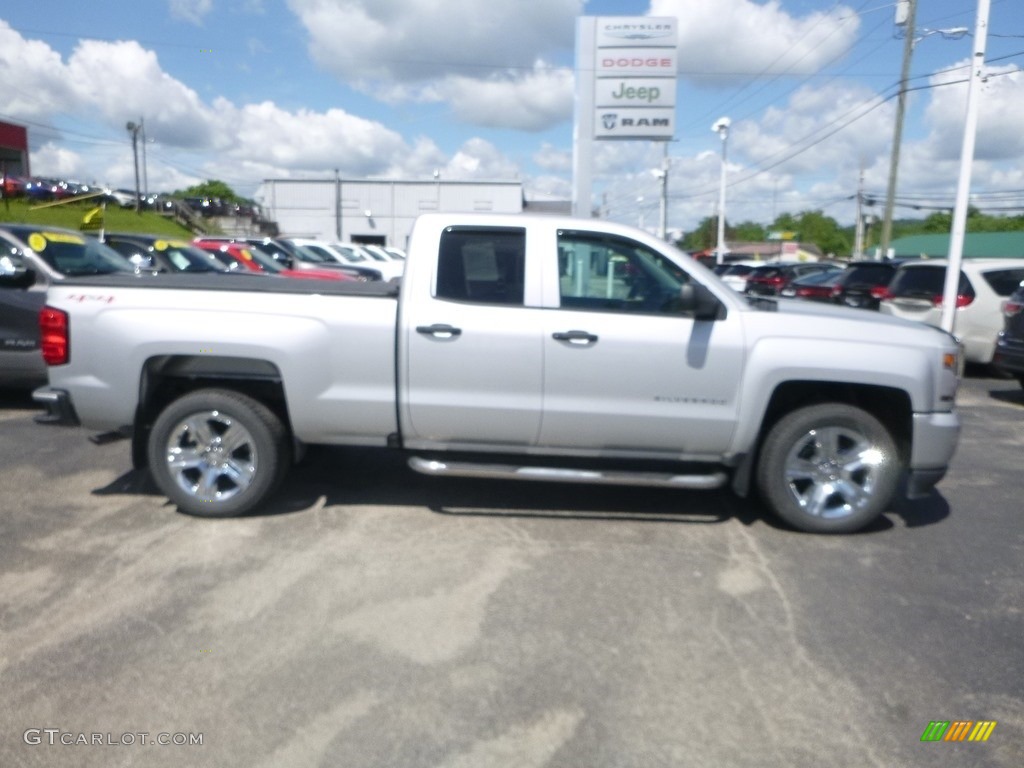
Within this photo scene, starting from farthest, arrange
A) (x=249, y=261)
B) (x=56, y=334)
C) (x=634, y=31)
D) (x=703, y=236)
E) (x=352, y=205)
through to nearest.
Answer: (x=703, y=236) < (x=352, y=205) < (x=634, y=31) < (x=249, y=261) < (x=56, y=334)

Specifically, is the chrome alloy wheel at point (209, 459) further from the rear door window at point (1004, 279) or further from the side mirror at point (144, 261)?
the rear door window at point (1004, 279)

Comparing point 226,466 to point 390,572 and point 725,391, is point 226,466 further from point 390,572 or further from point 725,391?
point 725,391

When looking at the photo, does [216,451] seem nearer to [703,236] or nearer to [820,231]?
[703,236]

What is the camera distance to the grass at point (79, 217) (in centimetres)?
3195

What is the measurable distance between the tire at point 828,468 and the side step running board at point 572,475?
0.35 metres

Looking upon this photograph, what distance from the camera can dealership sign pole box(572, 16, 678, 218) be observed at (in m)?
21.8

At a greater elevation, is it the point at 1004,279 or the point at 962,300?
the point at 1004,279

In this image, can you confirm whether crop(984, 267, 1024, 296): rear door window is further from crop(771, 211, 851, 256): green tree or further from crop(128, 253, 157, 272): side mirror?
crop(771, 211, 851, 256): green tree

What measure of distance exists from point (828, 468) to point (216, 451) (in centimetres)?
378

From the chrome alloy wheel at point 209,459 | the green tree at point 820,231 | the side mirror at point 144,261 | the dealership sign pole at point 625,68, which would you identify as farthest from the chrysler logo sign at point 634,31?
the green tree at point 820,231

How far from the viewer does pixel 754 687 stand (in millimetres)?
3654

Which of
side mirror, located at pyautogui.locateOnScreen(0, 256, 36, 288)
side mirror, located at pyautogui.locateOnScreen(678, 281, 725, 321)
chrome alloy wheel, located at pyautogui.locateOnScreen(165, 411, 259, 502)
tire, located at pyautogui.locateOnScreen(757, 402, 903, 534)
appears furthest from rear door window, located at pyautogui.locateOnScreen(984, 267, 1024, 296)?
side mirror, located at pyautogui.locateOnScreen(0, 256, 36, 288)

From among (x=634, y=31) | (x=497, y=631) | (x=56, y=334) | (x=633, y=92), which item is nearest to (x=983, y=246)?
(x=633, y=92)

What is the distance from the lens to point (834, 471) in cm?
538
